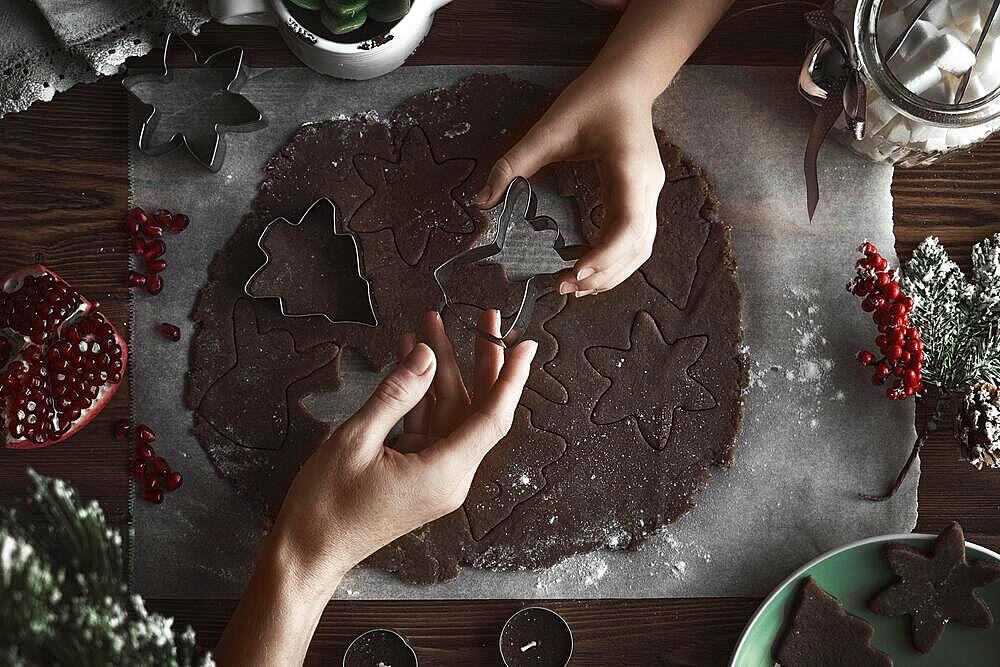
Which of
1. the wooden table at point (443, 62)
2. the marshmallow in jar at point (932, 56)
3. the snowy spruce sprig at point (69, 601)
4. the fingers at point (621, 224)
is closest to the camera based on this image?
the snowy spruce sprig at point (69, 601)

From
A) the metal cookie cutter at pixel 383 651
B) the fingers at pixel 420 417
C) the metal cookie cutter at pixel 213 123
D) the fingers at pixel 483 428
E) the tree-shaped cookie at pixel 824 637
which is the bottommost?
the metal cookie cutter at pixel 383 651

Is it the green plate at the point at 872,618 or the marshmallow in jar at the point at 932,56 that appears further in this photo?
the green plate at the point at 872,618

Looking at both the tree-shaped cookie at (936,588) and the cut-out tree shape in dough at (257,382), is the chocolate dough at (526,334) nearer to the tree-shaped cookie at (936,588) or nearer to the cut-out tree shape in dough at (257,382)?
the cut-out tree shape in dough at (257,382)

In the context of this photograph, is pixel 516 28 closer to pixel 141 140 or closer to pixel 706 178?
pixel 706 178

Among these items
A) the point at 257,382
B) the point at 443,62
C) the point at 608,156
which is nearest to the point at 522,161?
the point at 608,156

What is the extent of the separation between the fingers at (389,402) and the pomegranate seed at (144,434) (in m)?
0.32

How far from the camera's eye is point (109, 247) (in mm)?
1163

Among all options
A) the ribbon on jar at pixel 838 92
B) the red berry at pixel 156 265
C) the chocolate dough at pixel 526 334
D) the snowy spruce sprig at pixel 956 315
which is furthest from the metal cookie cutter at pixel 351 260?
the snowy spruce sprig at pixel 956 315

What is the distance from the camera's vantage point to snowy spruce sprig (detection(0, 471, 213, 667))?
0.67m

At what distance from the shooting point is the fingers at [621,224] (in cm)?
103

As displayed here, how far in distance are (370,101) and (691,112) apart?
46 cm

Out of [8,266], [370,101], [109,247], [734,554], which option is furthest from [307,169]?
[734,554]

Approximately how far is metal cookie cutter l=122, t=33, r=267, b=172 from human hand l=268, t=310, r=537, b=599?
1.37 ft

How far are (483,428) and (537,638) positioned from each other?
0.33m
